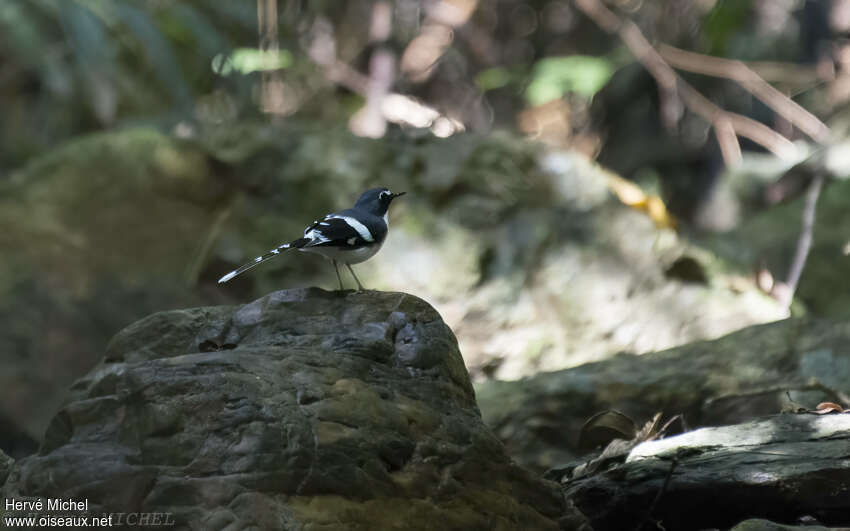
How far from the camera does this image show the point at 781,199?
382 inches

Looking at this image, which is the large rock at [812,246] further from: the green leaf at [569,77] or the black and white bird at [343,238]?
the black and white bird at [343,238]

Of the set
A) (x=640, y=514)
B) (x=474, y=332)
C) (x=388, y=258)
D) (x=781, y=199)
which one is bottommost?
(x=640, y=514)

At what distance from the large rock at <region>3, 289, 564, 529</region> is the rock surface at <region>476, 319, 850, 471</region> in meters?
1.79

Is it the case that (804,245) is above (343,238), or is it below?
above

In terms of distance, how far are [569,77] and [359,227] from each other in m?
7.96

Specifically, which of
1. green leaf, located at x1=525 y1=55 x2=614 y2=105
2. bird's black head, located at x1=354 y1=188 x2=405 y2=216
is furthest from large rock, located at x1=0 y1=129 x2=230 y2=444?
green leaf, located at x1=525 y1=55 x2=614 y2=105

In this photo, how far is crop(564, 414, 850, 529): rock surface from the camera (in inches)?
138

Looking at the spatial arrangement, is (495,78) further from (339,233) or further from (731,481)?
(731,481)

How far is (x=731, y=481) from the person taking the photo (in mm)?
3590

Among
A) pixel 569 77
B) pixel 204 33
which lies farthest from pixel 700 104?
pixel 204 33

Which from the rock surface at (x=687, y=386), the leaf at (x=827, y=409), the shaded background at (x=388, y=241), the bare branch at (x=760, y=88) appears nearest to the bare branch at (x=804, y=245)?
the shaded background at (x=388, y=241)

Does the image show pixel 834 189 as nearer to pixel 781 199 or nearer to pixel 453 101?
pixel 781 199

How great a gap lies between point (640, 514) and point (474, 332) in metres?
3.91

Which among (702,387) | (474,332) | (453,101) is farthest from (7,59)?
(702,387)
